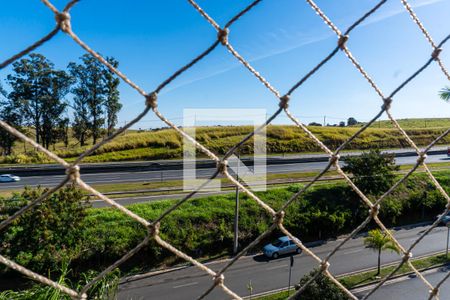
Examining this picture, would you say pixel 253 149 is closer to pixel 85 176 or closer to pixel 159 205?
pixel 85 176

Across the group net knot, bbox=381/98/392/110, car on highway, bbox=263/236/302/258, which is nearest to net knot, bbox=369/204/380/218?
net knot, bbox=381/98/392/110

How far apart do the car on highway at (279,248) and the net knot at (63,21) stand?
31.0 ft

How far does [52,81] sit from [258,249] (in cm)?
1316

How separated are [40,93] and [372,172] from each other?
15463 mm

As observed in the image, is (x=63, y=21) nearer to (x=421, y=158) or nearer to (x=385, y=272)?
(x=421, y=158)

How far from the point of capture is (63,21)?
839 mm

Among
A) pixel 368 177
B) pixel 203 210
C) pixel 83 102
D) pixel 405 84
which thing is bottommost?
pixel 203 210

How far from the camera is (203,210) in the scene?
10.8m

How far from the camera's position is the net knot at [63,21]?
834 mm

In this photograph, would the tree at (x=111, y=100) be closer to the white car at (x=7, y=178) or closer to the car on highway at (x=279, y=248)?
the white car at (x=7, y=178)

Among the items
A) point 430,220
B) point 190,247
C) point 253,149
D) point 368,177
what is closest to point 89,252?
point 190,247

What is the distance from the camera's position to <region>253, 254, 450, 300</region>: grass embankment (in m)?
7.44

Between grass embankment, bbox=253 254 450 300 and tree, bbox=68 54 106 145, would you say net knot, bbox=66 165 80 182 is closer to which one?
grass embankment, bbox=253 254 450 300

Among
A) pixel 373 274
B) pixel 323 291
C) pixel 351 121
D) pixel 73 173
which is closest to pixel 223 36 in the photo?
pixel 73 173
